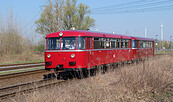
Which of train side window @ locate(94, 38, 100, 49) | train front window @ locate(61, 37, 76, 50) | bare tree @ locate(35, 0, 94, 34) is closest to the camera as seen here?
train front window @ locate(61, 37, 76, 50)

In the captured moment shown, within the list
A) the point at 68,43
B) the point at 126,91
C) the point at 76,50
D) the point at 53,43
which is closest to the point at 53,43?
the point at 53,43

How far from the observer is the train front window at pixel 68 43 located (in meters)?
11.2

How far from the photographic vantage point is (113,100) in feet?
18.6

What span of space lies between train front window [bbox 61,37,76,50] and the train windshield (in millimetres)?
346

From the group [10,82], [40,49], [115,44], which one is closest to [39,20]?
[40,49]

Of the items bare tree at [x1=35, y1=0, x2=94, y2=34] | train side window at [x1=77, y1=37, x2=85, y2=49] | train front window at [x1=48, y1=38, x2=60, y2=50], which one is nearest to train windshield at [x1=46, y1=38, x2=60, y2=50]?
train front window at [x1=48, y1=38, x2=60, y2=50]

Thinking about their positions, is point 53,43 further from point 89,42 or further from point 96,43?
point 96,43

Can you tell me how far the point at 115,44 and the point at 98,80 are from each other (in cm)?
709

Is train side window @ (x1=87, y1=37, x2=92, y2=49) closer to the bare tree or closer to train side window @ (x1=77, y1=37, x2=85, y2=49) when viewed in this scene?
train side window @ (x1=77, y1=37, x2=85, y2=49)

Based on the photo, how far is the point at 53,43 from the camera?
38.9ft

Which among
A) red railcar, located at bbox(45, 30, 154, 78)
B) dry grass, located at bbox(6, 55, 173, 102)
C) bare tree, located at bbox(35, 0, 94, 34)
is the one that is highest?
bare tree, located at bbox(35, 0, 94, 34)

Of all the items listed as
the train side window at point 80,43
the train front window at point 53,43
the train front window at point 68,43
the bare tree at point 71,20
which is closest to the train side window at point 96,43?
the train side window at point 80,43

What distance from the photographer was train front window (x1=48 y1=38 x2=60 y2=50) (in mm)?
11663

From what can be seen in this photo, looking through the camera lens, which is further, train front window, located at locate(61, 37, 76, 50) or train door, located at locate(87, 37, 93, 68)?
train door, located at locate(87, 37, 93, 68)
